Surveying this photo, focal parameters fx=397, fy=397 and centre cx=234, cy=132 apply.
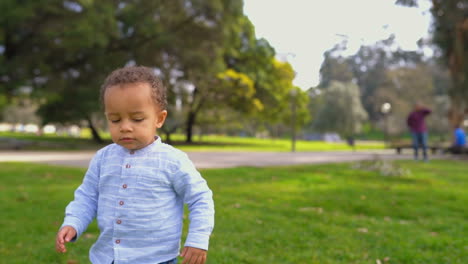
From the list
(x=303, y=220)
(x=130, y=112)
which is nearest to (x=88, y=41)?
(x=303, y=220)

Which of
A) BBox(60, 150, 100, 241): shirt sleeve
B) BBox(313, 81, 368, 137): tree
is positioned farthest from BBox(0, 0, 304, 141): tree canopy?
BBox(313, 81, 368, 137): tree

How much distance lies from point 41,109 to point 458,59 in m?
24.1

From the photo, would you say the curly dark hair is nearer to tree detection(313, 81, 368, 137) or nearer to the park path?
the park path

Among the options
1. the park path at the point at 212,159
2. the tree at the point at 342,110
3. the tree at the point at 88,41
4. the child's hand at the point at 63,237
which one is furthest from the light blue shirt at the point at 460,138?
the tree at the point at 342,110

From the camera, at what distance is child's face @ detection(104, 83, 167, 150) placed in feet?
6.35

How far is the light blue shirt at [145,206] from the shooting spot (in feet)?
6.54

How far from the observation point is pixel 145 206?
2.01 metres

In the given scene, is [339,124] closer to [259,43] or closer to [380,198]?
[259,43]

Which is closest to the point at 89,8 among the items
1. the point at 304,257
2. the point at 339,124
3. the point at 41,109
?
the point at 41,109

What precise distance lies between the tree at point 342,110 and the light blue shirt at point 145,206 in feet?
182

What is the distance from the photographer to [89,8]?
59.9ft

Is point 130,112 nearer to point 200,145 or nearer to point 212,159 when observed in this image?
point 212,159

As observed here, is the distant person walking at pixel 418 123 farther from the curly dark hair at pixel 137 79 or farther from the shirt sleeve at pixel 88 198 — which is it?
the shirt sleeve at pixel 88 198

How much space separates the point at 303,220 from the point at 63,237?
377 cm
